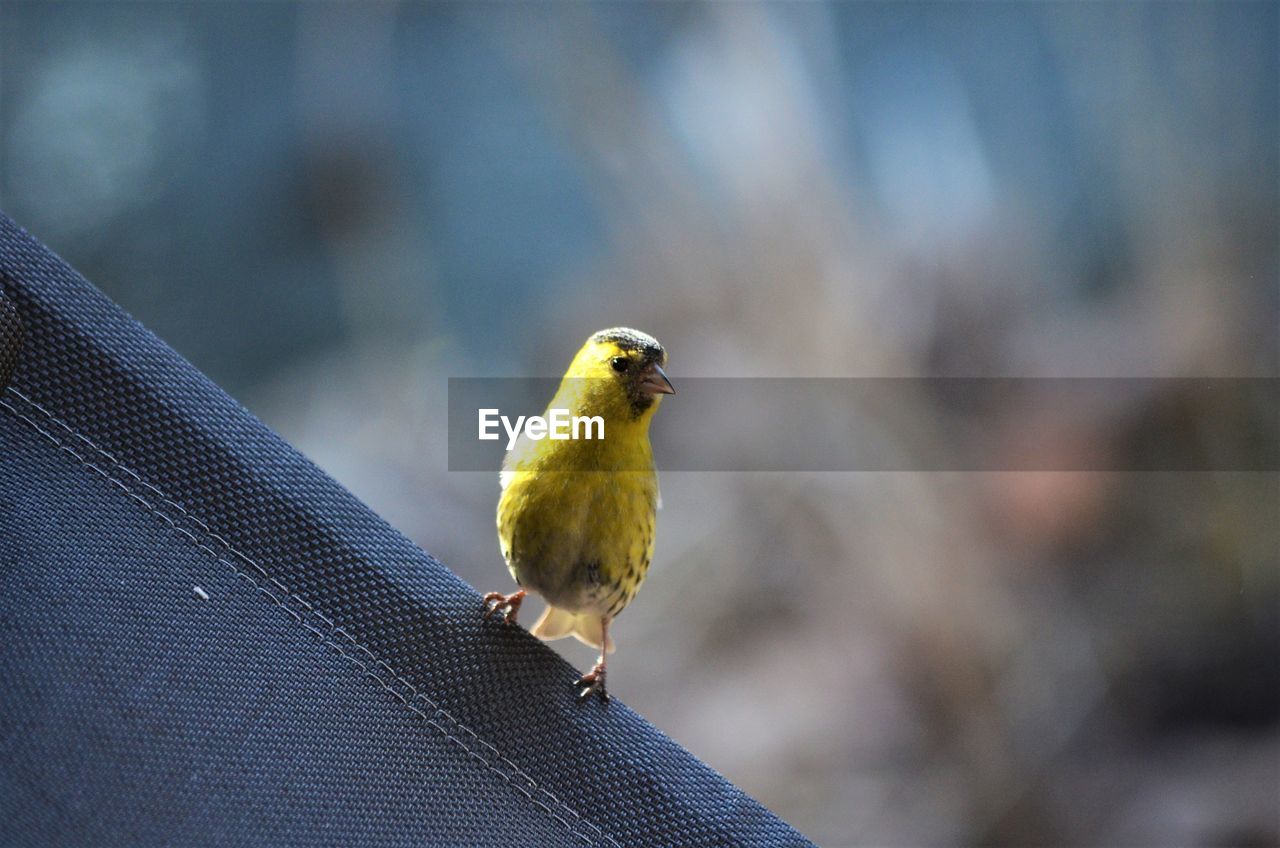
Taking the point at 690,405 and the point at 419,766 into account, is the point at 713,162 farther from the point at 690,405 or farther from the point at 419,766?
the point at 419,766

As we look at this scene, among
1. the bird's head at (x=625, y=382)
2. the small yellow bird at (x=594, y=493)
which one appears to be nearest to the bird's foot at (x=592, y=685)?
the small yellow bird at (x=594, y=493)

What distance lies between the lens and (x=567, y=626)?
6.11ft

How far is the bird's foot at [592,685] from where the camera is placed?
48.0 inches

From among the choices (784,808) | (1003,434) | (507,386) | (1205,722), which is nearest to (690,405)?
(507,386)

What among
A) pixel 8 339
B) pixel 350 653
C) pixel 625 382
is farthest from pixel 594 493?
pixel 8 339

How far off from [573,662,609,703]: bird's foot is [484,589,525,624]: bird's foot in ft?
0.32

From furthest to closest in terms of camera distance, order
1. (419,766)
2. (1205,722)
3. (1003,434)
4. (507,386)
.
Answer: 1. (507,386)
2. (1003,434)
3. (1205,722)
4. (419,766)

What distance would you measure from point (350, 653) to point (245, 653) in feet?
0.32

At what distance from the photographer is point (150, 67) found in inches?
121

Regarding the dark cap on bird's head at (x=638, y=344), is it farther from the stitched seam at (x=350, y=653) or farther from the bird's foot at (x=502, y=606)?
the stitched seam at (x=350, y=653)

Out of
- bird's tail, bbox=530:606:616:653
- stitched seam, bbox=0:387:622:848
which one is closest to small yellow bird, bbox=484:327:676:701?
bird's tail, bbox=530:606:616:653

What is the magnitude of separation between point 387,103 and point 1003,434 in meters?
2.00

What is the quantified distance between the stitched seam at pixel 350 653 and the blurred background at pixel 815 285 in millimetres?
2050

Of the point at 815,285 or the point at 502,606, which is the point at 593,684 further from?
the point at 815,285
